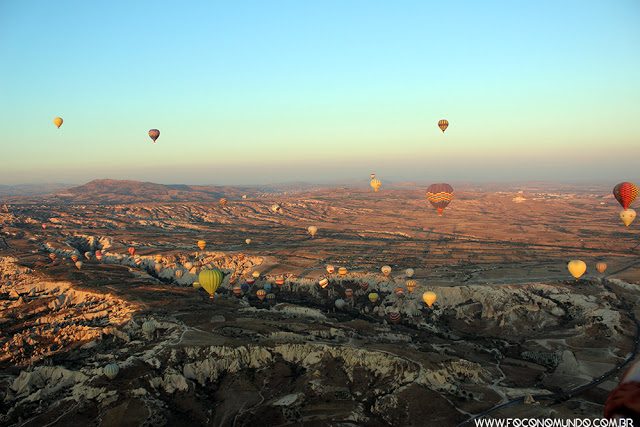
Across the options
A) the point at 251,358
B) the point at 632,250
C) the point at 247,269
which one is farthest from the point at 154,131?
the point at 632,250

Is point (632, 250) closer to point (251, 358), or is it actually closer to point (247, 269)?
point (247, 269)

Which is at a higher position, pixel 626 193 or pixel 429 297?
pixel 626 193

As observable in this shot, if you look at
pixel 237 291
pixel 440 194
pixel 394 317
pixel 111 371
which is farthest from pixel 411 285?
pixel 111 371

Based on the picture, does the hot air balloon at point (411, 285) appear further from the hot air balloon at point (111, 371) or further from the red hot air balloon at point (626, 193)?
the hot air balloon at point (111, 371)

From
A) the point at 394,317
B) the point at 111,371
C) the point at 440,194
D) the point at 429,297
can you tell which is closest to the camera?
the point at 111,371

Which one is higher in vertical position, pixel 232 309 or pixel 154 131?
pixel 154 131

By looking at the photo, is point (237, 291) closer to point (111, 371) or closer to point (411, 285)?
point (411, 285)
